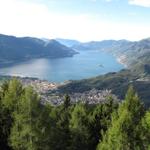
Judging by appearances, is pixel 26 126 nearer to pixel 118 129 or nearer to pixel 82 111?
pixel 118 129

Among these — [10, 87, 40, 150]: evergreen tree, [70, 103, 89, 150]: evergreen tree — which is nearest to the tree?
[10, 87, 40, 150]: evergreen tree

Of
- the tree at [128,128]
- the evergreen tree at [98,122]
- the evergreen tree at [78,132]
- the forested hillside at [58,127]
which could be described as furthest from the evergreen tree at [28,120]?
the evergreen tree at [98,122]

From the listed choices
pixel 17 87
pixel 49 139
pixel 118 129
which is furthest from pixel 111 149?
pixel 17 87

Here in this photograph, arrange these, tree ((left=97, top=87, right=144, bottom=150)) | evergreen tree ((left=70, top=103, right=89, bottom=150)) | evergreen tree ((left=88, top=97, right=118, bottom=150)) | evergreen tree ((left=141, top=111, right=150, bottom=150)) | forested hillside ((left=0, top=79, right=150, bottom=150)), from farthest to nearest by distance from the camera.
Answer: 1. evergreen tree ((left=88, top=97, right=118, bottom=150))
2. evergreen tree ((left=70, top=103, right=89, bottom=150))
3. evergreen tree ((left=141, top=111, right=150, bottom=150))
4. forested hillside ((left=0, top=79, right=150, bottom=150))
5. tree ((left=97, top=87, right=144, bottom=150))

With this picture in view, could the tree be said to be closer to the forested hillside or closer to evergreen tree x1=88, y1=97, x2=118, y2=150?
the forested hillside

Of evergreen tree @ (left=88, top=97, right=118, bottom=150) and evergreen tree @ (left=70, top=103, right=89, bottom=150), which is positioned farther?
evergreen tree @ (left=88, top=97, right=118, bottom=150)

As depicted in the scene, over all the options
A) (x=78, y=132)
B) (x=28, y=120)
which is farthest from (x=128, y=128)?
(x=78, y=132)

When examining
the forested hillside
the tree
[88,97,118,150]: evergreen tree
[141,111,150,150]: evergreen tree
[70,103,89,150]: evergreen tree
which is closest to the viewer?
the tree

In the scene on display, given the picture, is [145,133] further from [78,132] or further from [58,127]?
[58,127]
